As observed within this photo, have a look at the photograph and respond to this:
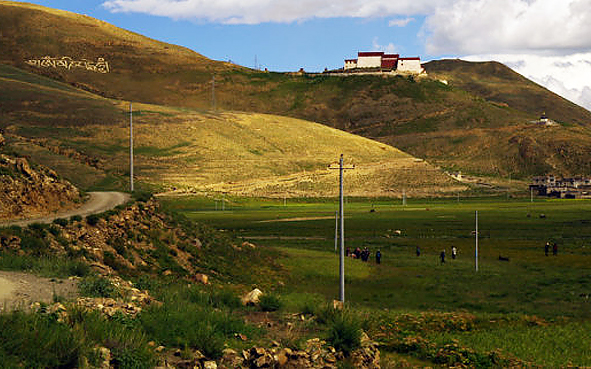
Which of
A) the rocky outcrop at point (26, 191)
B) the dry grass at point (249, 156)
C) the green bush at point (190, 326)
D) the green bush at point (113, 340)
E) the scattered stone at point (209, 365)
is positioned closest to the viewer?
the green bush at point (113, 340)

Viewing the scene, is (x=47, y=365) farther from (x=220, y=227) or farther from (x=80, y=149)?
(x=80, y=149)

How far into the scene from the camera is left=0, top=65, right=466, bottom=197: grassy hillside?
128 meters

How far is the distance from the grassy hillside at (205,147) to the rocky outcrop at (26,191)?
77.0 meters

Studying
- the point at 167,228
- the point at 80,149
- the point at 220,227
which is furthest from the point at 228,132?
the point at 167,228

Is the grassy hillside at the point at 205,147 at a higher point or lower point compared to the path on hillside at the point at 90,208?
higher

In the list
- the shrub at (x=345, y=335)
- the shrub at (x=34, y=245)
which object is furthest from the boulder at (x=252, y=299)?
the shrub at (x=34, y=245)

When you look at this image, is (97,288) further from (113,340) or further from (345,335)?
(345,335)

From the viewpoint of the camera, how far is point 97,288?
17203mm

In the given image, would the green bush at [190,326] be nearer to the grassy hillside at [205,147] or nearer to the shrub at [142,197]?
the shrub at [142,197]

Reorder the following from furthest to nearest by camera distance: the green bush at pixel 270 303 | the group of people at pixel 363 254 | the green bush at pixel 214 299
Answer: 1. the group of people at pixel 363 254
2. the green bush at pixel 270 303
3. the green bush at pixel 214 299

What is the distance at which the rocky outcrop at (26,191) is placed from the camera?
32.2m

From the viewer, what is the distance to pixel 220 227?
80500 millimetres

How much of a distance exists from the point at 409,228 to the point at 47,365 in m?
76.4

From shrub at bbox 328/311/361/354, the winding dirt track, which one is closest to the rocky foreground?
the winding dirt track
